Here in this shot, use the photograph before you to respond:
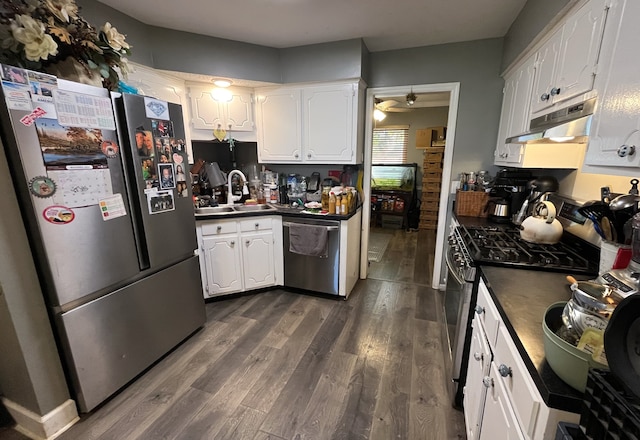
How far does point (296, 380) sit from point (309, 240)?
1.19m

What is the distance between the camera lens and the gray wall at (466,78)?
2482mm

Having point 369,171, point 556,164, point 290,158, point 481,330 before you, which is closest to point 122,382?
point 481,330

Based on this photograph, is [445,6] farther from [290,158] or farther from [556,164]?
[290,158]

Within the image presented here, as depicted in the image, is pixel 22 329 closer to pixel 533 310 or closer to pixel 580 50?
pixel 533 310

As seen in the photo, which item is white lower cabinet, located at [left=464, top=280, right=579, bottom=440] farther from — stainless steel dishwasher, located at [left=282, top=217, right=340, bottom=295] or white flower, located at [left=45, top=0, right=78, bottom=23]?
white flower, located at [left=45, top=0, right=78, bottom=23]

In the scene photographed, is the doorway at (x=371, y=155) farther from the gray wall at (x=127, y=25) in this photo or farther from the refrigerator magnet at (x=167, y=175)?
the gray wall at (x=127, y=25)

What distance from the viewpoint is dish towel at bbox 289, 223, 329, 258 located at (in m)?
2.58

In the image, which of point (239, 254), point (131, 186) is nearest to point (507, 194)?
point (239, 254)

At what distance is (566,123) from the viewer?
3.96ft

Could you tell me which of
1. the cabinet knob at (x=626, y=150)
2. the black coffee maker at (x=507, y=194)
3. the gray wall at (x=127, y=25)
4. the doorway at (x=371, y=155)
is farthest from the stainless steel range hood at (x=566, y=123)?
the gray wall at (x=127, y=25)

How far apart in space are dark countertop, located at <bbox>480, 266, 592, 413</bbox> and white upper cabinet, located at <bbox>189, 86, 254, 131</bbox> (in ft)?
8.44

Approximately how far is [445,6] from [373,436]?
2732 mm

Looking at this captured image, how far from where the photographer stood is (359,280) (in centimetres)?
326

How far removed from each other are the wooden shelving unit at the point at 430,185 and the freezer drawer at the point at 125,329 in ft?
14.3
